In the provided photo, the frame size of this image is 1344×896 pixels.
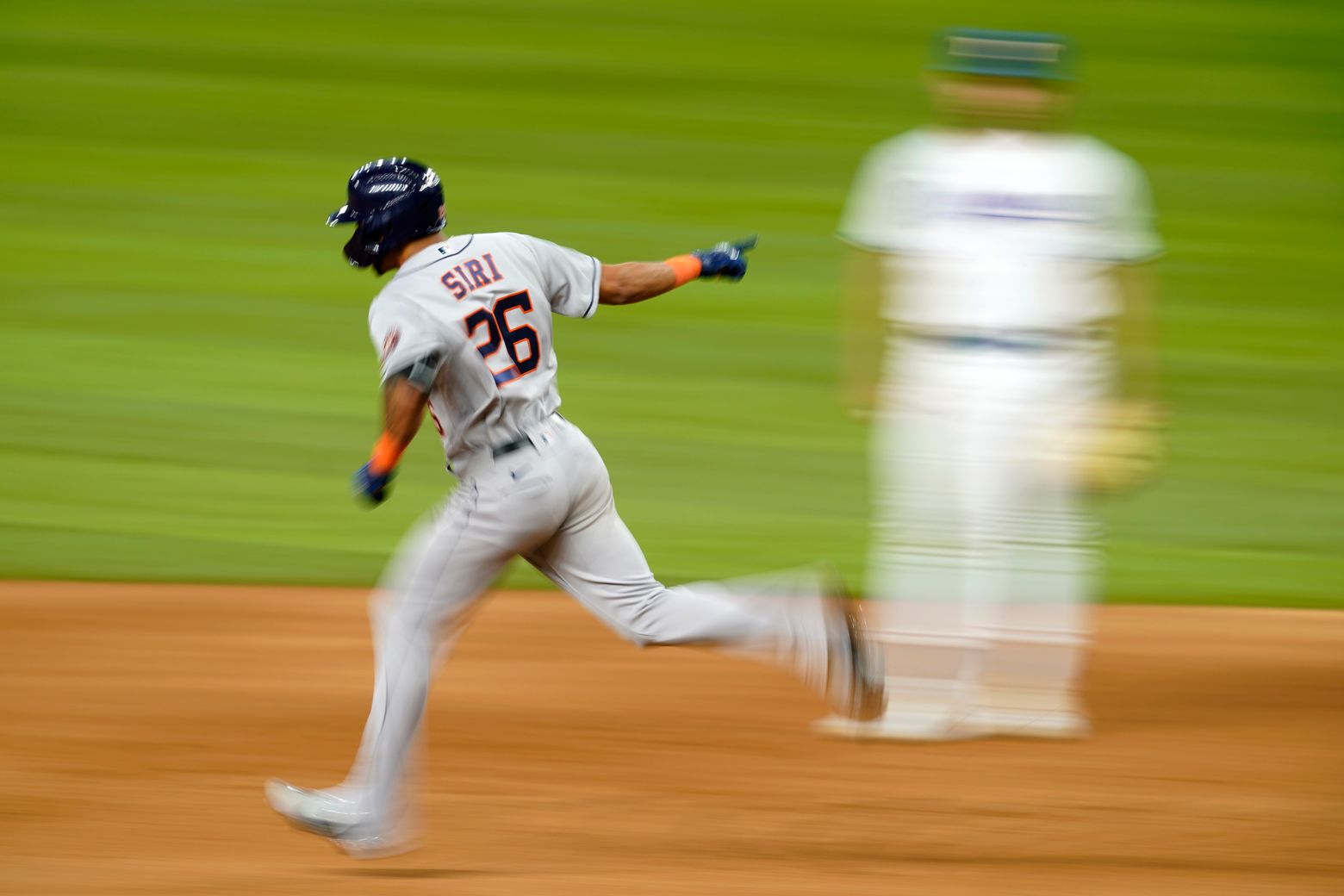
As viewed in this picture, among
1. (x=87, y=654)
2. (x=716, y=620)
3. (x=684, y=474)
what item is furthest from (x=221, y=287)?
(x=716, y=620)

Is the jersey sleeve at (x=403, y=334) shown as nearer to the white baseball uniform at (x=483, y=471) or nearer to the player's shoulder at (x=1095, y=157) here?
the white baseball uniform at (x=483, y=471)

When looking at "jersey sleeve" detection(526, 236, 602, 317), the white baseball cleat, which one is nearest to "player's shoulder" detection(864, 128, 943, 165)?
"jersey sleeve" detection(526, 236, 602, 317)

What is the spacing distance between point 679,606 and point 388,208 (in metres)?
1.19

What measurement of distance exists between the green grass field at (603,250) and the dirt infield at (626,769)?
4.16ft

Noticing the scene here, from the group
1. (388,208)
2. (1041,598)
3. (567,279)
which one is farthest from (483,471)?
(1041,598)

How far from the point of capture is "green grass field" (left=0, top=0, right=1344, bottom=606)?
28.7ft

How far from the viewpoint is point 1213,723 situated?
571 centimetres

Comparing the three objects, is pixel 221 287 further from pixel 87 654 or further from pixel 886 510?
pixel 886 510

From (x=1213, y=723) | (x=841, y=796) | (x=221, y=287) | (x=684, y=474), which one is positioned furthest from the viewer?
(x=221, y=287)

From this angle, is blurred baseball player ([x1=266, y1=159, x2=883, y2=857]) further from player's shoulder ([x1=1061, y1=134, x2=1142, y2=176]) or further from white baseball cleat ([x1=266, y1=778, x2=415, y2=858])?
player's shoulder ([x1=1061, y1=134, x2=1142, y2=176])

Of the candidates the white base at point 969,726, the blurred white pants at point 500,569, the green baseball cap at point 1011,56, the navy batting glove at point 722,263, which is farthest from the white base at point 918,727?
the green baseball cap at point 1011,56

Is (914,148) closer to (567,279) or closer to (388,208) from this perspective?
(567,279)

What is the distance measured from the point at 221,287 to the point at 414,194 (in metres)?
7.92

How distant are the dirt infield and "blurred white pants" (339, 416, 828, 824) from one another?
15.3 inches
